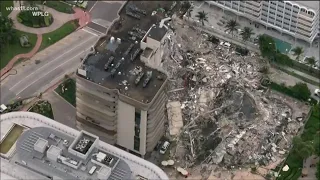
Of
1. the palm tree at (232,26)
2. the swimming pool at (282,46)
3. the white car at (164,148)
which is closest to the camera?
the white car at (164,148)

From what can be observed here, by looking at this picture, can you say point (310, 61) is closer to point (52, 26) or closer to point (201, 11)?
point (201, 11)

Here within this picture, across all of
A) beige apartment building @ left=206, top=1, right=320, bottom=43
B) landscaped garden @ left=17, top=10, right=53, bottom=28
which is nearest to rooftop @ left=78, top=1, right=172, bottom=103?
landscaped garden @ left=17, top=10, right=53, bottom=28

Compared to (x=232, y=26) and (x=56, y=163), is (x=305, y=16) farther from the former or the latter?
(x=56, y=163)

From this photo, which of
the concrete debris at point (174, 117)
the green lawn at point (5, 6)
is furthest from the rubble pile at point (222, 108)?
the green lawn at point (5, 6)

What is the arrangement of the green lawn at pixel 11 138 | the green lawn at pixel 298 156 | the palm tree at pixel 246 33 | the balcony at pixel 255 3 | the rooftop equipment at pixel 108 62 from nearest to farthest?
the green lawn at pixel 11 138
the rooftop equipment at pixel 108 62
the green lawn at pixel 298 156
the palm tree at pixel 246 33
the balcony at pixel 255 3

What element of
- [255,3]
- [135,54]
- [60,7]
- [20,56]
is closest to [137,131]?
[135,54]

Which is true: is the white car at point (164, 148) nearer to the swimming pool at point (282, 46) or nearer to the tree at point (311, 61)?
the swimming pool at point (282, 46)

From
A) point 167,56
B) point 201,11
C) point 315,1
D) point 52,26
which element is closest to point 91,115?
point 167,56
